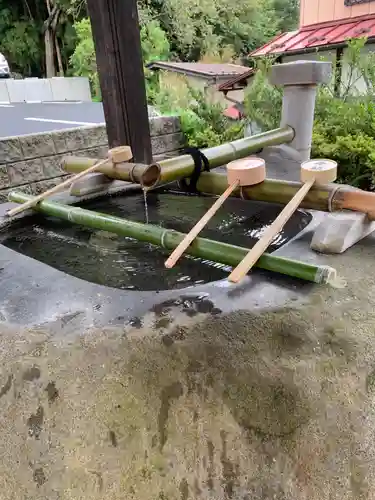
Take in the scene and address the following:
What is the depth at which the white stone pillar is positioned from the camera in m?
3.80

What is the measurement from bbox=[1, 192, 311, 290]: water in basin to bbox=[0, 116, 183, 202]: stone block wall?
4.24 feet

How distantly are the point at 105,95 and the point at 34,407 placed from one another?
9.29 feet

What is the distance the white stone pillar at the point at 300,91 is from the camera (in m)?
3.80

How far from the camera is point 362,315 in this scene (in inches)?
63.4

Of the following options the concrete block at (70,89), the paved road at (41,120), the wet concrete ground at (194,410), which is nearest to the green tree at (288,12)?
the concrete block at (70,89)

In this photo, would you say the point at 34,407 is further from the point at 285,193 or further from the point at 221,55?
the point at 221,55

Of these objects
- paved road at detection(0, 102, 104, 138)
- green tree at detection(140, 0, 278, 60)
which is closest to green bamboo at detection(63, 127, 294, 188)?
paved road at detection(0, 102, 104, 138)

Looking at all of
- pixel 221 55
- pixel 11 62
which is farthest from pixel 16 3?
pixel 221 55

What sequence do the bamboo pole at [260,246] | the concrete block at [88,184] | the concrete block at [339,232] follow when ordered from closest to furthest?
1. the bamboo pole at [260,246]
2. the concrete block at [339,232]
3. the concrete block at [88,184]

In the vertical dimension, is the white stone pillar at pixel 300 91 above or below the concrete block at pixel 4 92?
above

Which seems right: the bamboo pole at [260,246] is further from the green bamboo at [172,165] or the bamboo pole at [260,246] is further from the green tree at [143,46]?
the green tree at [143,46]

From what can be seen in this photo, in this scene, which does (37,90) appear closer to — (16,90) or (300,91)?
(16,90)

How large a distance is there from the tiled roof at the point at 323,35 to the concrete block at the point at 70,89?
10.3m

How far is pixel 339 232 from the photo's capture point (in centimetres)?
208
